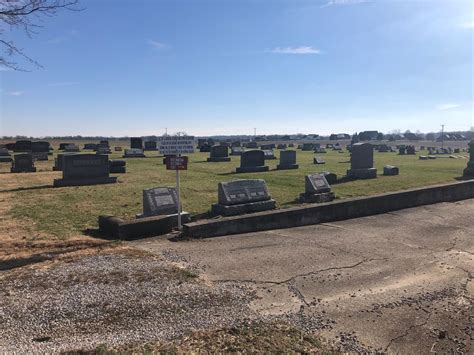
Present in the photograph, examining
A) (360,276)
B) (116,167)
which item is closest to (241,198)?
(360,276)

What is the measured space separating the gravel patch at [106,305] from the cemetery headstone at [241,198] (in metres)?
4.37

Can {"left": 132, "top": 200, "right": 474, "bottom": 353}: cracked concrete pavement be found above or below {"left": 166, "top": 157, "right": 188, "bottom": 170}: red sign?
below

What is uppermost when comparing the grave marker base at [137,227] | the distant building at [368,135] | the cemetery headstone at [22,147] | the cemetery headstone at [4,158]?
the distant building at [368,135]

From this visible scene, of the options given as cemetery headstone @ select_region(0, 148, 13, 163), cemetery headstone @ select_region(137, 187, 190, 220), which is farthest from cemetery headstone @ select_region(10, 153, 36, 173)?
cemetery headstone @ select_region(137, 187, 190, 220)

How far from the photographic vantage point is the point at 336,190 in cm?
1664

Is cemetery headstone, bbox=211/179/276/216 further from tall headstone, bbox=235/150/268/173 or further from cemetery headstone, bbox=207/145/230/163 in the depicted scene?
cemetery headstone, bbox=207/145/230/163

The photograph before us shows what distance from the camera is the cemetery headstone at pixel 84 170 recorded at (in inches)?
751

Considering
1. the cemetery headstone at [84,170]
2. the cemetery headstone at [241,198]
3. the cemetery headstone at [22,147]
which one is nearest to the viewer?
the cemetery headstone at [241,198]

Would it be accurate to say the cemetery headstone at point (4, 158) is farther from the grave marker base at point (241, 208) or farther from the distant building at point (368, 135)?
the distant building at point (368, 135)

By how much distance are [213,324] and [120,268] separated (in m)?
A: 2.32

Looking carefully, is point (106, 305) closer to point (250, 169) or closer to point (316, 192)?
point (316, 192)

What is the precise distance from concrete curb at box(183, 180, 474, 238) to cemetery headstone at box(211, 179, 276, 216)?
1.02 meters

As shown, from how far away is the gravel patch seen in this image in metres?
4.43

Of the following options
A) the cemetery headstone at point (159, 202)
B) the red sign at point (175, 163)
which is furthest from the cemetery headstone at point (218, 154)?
the red sign at point (175, 163)
